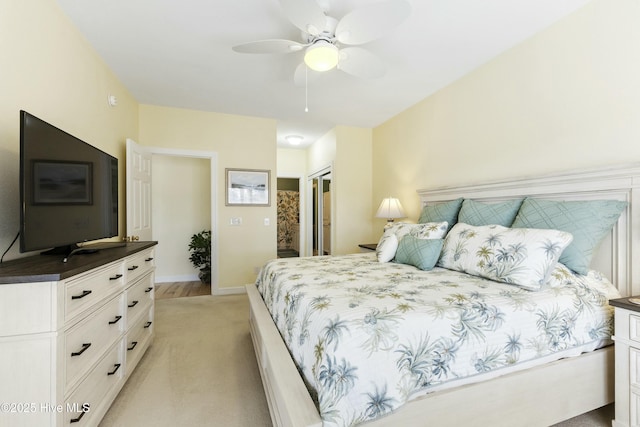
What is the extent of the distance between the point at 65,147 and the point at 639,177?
3233mm

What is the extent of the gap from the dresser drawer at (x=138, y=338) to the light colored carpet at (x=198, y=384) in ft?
0.32

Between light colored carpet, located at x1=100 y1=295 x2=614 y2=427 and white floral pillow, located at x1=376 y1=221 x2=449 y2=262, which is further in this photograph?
white floral pillow, located at x1=376 y1=221 x2=449 y2=262

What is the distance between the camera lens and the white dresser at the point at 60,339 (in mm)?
1067

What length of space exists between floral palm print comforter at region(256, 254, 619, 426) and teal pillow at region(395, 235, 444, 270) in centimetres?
25

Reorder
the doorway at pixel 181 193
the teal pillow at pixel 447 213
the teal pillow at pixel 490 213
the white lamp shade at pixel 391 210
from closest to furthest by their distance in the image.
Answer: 1. the teal pillow at pixel 490 213
2. the teal pillow at pixel 447 213
3. the white lamp shade at pixel 391 210
4. the doorway at pixel 181 193

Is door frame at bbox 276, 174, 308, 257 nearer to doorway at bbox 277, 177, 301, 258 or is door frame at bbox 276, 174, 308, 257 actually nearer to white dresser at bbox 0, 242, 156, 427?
doorway at bbox 277, 177, 301, 258

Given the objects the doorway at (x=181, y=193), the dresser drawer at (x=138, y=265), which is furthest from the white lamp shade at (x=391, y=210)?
the dresser drawer at (x=138, y=265)

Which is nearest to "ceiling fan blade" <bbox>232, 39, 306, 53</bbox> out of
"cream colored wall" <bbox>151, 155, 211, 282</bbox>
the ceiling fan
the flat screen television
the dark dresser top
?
the ceiling fan

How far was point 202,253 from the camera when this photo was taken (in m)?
4.48

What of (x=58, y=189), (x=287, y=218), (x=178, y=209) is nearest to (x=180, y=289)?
(x=178, y=209)

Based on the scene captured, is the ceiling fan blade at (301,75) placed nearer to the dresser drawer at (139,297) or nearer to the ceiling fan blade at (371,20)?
the ceiling fan blade at (371,20)

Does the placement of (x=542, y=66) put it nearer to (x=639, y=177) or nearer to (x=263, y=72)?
(x=639, y=177)

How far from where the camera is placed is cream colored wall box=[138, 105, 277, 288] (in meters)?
3.71

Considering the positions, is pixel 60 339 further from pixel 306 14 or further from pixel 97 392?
pixel 306 14
